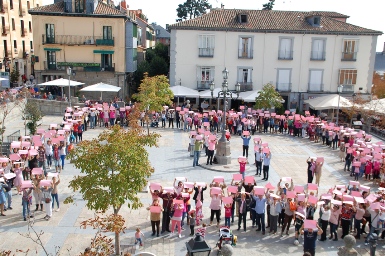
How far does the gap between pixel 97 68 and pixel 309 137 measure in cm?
2147

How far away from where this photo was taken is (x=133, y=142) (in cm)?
1107

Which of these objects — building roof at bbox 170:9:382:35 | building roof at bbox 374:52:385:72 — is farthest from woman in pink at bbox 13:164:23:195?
building roof at bbox 374:52:385:72

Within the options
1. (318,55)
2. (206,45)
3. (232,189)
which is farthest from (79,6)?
(232,189)

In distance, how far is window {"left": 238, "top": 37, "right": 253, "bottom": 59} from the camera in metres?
37.7

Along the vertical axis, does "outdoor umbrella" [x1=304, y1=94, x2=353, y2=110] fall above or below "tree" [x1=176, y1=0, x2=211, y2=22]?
below

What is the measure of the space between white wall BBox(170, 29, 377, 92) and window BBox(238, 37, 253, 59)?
33 centimetres

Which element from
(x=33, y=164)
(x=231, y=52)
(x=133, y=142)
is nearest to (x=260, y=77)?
(x=231, y=52)

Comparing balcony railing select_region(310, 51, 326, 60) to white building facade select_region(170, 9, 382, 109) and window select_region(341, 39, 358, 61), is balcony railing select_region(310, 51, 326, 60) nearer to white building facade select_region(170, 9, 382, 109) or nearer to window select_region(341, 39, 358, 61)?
white building facade select_region(170, 9, 382, 109)

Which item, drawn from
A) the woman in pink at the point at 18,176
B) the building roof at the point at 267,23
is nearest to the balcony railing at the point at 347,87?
the building roof at the point at 267,23

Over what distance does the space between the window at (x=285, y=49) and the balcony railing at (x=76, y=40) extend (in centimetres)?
1599

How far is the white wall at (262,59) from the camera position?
123 ft

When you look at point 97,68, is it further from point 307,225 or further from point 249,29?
point 307,225

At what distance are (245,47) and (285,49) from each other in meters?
3.79

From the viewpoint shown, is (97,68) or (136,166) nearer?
(136,166)
